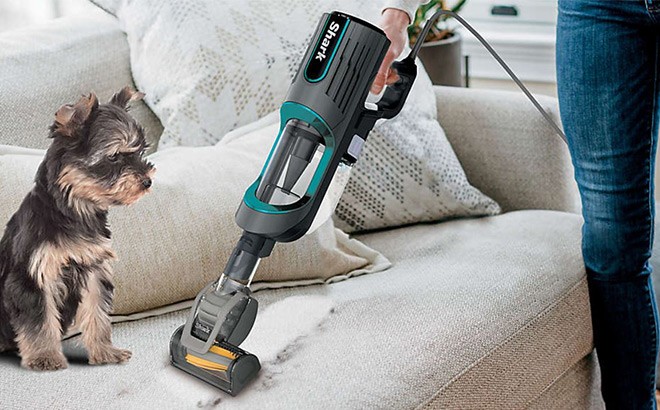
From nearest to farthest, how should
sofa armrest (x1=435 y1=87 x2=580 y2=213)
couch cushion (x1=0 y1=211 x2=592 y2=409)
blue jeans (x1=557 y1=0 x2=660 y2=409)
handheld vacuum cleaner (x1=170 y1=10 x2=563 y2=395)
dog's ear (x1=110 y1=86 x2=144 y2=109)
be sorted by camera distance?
handheld vacuum cleaner (x1=170 y1=10 x2=563 y2=395), couch cushion (x1=0 y1=211 x2=592 y2=409), dog's ear (x1=110 y1=86 x2=144 y2=109), blue jeans (x1=557 y1=0 x2=660 y2=409), sofa armrest (x1=435 y1=87 x2=580 y2=213)

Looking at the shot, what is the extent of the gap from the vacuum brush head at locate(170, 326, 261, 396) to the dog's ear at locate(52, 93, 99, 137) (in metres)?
0.30

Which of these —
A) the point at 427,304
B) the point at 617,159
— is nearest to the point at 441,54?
the point at 617,159

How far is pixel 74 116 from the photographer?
118 cm

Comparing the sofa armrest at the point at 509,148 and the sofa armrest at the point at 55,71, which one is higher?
the sofa armrest at the point at 55,71

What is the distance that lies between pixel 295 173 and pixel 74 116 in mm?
335

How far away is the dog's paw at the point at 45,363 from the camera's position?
1141mm

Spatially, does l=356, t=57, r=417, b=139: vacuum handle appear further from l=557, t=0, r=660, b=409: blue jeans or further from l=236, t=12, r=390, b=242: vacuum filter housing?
l=557, t=0, r=660, b=409: blue jeans

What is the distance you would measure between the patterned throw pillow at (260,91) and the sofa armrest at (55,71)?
0.11ft

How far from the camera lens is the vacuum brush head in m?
1.05

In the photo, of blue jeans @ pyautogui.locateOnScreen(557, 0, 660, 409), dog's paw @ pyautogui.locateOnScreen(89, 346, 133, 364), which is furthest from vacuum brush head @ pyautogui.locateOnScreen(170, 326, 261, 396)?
blue jeans @ pyautogui.locateOnScreen(557, 0, 660, 409)

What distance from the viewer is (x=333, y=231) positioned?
4.98 feet

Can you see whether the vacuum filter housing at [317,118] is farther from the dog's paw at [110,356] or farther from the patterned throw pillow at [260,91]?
the patterned throw pillow at [260,91]

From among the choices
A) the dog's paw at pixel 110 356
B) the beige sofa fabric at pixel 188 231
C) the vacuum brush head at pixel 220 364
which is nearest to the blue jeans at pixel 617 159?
the beige sofa fabric at pixel 188 231

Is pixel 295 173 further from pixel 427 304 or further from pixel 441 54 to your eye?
pixel 441 54
